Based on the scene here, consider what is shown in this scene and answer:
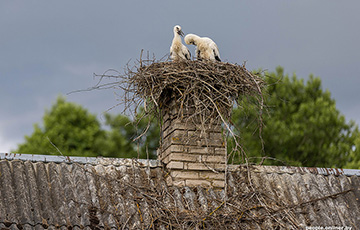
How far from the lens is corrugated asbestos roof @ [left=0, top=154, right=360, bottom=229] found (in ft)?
22.2

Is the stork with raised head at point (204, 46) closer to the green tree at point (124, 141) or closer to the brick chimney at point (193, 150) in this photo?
the brick chimney at point (193, 150)

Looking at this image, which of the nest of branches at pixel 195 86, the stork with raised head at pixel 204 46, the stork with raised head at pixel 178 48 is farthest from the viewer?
the stork with raised head at pixel 204 46

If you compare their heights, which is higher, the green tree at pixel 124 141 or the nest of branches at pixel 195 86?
the green tree at pixel 124 141

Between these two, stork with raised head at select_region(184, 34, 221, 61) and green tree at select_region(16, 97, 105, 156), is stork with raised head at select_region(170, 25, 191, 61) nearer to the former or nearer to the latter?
stork with raised head at select_region(184, 34, 221, 61)

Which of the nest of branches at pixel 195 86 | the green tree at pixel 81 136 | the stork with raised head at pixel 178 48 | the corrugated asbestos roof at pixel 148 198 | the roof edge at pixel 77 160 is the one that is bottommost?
the corrugated asbestos roof at pixel 148 198

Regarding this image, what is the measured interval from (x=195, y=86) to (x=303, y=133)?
1623 centimetres

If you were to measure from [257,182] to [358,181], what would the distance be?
1.83 meters

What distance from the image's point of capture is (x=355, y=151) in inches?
884

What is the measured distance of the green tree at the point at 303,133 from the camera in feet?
74.9

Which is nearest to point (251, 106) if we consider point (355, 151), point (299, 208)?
point (299, 208)

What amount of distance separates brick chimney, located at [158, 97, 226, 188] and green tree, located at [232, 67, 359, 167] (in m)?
14.5

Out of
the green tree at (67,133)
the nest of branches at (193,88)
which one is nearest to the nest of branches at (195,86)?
the nest of branches at (193,88)

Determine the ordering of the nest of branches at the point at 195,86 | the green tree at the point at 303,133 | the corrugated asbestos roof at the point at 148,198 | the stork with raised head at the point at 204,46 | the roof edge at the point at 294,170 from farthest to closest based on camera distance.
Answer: the green tree at the point at 303,133 → the stork with raised head at the point at 204,46 → the roof edge at the point at 294,170 → the nest of branches at the point at 195,86 → the corrugated asbestos roof at the point at 148,198

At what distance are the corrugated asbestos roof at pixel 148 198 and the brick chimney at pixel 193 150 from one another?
18cm
